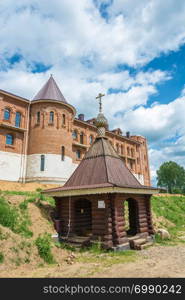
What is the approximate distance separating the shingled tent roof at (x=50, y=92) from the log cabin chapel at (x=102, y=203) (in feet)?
46.4

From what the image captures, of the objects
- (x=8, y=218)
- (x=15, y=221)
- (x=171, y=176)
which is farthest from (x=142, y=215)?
(x=171, y=176)

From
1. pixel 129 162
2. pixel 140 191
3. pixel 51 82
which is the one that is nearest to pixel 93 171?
pixel 140 191

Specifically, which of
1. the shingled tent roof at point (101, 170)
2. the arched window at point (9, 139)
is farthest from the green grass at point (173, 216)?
the arched window at point (9, 139)

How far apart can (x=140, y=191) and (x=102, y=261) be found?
400cm

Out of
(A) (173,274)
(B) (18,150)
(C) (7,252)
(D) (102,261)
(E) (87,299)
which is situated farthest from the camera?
(B) (18,150)

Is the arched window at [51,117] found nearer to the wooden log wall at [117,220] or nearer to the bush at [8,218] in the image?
the bush at [8,218]

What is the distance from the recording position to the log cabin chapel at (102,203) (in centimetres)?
890

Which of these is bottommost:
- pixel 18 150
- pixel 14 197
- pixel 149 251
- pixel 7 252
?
pixel 149 251

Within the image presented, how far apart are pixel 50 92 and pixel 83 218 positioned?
60.6 feet

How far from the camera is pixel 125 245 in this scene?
8.97 meters

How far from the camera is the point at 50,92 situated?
2575 centimetres

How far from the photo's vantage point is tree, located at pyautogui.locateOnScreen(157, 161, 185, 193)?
67750 millimetres

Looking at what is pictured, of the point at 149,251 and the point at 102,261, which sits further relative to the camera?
the point at 149,251

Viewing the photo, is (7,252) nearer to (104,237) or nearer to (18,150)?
(104,237)
